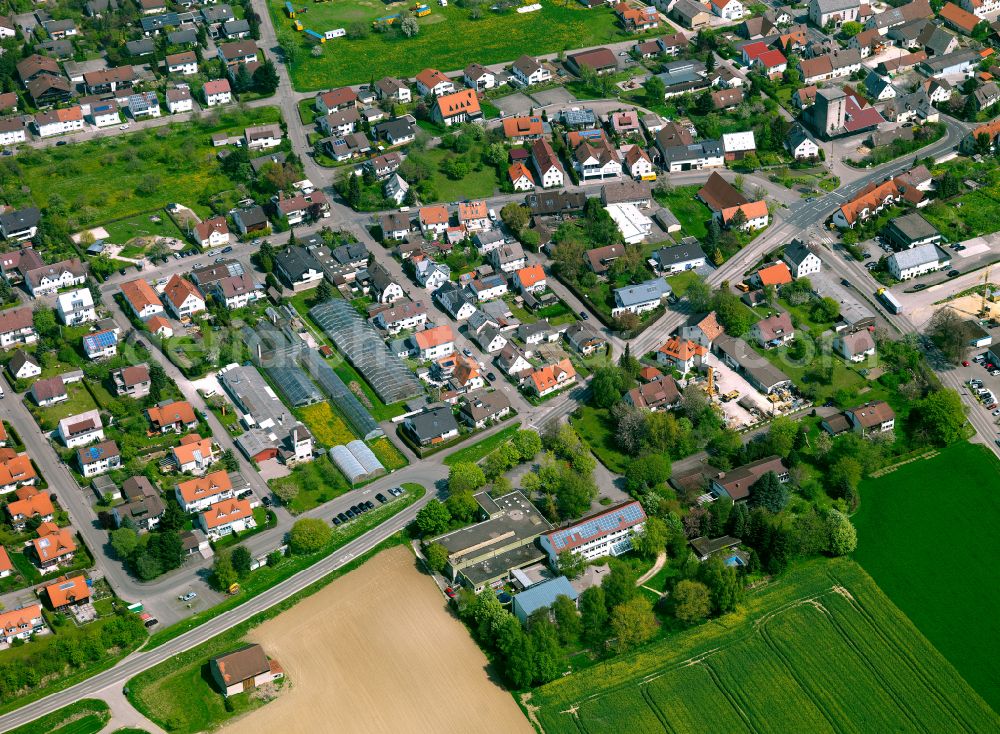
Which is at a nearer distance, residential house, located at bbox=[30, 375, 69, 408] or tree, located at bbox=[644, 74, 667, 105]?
residential house, located at bbox=[30, 375, 69, 408]

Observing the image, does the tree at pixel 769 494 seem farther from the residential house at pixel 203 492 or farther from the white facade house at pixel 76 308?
the white facade house at pixel 76 308

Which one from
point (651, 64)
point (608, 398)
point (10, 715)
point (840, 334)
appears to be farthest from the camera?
point (651, 64)

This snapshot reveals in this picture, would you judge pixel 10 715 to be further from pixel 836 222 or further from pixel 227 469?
pixel 836 222

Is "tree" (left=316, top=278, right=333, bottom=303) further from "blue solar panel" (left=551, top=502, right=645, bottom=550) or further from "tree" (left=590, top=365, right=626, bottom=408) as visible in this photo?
"blue solar panel" (left=551, top=502, right=645, bottom=550)

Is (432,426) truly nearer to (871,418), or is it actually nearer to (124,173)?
(871,418)

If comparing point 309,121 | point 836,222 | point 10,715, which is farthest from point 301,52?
point 10,715

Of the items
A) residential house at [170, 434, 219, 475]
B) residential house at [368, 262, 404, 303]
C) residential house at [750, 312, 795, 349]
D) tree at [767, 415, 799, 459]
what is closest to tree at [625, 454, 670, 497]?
tree at [767, 415, 799, 459]
